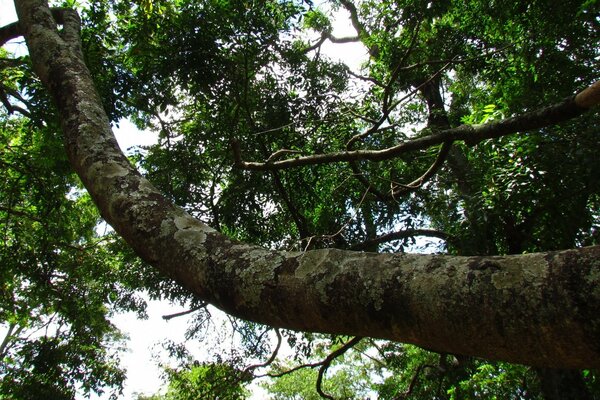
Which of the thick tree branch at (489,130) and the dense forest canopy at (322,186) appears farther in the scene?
the thick tree branch at (489,130)

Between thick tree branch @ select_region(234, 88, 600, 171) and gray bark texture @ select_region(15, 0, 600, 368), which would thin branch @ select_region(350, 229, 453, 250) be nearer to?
thick tree branch @ select_region(234, 88, 600, 171)

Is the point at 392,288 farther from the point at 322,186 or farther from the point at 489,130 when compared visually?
the point at 322,186

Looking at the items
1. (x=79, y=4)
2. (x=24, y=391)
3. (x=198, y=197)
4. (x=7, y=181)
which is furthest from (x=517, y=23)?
(x=24, y=391)

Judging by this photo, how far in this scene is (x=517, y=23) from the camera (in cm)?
531

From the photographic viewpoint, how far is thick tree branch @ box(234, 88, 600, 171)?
6.36ft

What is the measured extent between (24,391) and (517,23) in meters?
10.7

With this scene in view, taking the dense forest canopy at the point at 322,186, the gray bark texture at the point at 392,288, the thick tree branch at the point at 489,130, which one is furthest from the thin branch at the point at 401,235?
the gray bark texture at the point at 392,288

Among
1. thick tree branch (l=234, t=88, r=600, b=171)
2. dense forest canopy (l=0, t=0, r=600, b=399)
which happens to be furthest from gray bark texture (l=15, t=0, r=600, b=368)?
thick tree branch (l=234, t=88, r=600, b=171)

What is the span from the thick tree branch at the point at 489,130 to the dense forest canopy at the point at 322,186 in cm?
1

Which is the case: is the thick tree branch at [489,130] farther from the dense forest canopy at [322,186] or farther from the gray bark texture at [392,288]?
the gray bark texture at [392,288]

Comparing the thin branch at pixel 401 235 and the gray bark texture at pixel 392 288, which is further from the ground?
the thin branch at pixel 401 235

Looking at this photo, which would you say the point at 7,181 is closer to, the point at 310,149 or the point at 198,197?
the point at 198,197

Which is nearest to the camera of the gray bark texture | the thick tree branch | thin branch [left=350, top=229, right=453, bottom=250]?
the gray bark texture

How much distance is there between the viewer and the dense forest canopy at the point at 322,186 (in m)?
0.97
